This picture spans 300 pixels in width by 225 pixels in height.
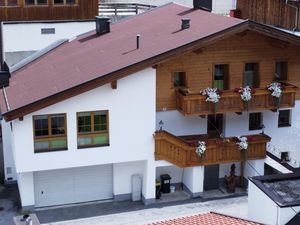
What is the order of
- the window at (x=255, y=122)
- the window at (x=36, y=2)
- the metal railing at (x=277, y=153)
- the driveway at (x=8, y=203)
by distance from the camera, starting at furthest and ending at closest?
the window at (x=36, y=2), the metal railing at (x=277, y=153), the window at (x=255, y=122), the driveway at (x=8, y=203)

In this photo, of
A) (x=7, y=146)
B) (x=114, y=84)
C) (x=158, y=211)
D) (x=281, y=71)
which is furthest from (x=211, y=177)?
(x=7, y=146)

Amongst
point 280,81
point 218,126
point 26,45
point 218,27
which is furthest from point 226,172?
point 26,45

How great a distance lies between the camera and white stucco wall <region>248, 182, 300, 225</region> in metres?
20.3

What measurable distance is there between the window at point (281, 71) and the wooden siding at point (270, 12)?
808cm

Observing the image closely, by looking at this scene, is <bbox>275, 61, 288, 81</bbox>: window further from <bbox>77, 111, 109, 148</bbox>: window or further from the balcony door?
<bbox>77, 111, 109, 148</bbox>: window

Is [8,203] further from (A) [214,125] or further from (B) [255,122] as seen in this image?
(B) [255,122]

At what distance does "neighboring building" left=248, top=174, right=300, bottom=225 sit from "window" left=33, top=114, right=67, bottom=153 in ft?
25.4

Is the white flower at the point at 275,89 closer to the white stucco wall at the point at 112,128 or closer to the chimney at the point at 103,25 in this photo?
the white stucco wall at the point at 112,128

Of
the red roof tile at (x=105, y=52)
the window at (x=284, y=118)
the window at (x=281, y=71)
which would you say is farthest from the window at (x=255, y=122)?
the red roof tile at (x=105, y=52)

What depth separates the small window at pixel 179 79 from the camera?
27236 millimetres

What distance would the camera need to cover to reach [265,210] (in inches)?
842

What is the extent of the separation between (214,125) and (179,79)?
2914 millimetres

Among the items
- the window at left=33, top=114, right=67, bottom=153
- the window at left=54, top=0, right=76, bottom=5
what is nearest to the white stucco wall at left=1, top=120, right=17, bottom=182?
the window at left=33, top=114, right=67, bottom=153

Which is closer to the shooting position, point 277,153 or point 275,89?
point 275,89
